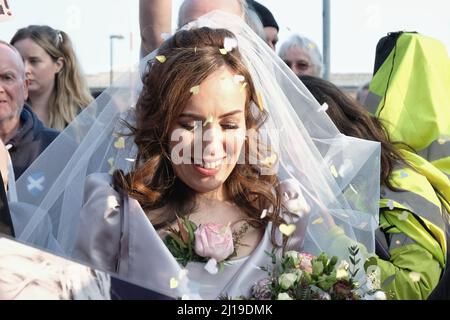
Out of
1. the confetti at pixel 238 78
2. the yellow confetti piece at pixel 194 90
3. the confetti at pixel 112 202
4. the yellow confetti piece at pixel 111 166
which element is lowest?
the confetti at pixel 112 202

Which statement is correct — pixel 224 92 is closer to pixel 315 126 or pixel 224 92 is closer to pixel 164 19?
pixel 315 126

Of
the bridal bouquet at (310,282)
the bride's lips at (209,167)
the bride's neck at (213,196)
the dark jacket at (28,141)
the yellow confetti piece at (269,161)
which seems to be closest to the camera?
the bridal bouquet at (310,282)

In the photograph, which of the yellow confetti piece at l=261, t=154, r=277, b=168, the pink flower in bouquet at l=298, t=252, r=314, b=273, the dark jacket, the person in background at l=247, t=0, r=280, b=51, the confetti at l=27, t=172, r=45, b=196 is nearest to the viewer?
the pink flower in bouquet at l=298, t=252, r=314, b=273

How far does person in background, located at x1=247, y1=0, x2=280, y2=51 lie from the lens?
474 centimetres

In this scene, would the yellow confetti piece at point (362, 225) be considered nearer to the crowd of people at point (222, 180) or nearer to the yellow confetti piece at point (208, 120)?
the crowd of people at point (222, 180)

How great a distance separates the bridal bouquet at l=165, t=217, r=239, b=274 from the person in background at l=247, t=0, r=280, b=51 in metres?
2.15

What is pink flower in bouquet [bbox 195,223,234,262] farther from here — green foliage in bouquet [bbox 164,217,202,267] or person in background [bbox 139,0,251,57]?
person in background [bbox 139,0,251,57]

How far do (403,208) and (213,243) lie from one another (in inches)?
37.0

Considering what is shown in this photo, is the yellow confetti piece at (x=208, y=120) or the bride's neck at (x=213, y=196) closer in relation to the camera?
the yellow confetti piece at (x=208, y=120)

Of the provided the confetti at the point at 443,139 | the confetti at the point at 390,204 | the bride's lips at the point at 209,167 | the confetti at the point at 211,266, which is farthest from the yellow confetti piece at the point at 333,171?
the confetti at the point at 443,139

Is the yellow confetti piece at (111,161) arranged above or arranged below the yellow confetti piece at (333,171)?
above

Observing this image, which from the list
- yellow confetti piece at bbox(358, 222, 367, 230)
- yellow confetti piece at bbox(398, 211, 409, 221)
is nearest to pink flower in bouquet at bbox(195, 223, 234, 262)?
yellow confetti piece at bbox(358, 222, 367, 230)

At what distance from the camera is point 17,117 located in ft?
14.1

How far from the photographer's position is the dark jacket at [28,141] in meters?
4.05
